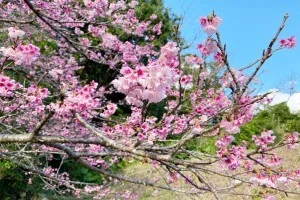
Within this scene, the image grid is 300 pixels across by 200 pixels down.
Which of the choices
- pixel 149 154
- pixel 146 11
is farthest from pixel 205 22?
pixel 146 11

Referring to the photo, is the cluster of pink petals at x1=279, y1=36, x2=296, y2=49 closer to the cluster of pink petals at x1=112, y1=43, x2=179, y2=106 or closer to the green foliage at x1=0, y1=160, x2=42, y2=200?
the cluster of pink petals at x1=112, y1=43, x2=179, y2=106

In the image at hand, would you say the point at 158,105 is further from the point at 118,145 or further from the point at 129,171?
the point at 118,145

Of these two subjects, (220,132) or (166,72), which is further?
(220,132)

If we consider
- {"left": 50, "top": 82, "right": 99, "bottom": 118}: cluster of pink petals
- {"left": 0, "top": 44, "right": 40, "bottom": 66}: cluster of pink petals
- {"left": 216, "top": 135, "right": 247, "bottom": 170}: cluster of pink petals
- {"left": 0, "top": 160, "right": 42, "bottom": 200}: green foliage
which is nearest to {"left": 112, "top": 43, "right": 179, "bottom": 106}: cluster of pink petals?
{"left": 50, "top": 82, "right": 99, "bottom": 118}: cluster of pink petals

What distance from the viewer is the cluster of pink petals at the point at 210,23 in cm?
269

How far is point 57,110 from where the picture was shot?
7.35 feet

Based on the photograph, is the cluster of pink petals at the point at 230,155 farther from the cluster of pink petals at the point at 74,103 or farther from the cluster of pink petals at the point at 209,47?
the cluster of pink petals at the point at 74,103

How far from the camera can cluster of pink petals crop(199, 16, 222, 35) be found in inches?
106

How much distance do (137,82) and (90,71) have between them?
1230 cm

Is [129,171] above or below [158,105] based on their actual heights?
below

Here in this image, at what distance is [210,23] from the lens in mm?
2693

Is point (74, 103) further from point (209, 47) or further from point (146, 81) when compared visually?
point (209, 47)

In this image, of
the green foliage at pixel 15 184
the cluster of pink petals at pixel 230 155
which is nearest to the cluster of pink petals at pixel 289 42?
the cluster of pink petals at pixel 230 155

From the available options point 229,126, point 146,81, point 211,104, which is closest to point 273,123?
point 211,104
